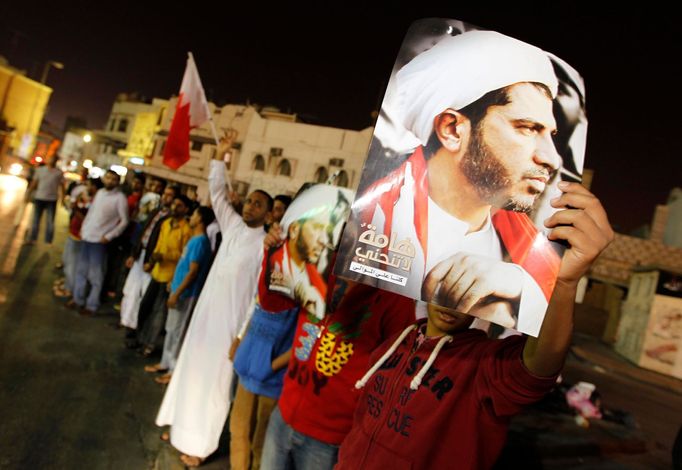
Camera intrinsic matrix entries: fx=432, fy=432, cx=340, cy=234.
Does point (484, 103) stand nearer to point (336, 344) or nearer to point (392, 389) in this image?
point (392, 389)

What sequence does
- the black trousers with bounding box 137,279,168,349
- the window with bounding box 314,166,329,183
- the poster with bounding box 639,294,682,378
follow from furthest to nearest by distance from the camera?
the window with bounding box 314,166,329,183, the poster with bounding box 639,294,682,378, the black trousers with bounding box 137,279,168,349

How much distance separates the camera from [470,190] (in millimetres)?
1344

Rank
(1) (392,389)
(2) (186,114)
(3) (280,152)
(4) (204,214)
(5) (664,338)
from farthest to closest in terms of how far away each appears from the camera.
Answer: (3) (280,152) → (5) (664,338) → (4) (204,214) → (2) (186,114) → (1) (392,389)

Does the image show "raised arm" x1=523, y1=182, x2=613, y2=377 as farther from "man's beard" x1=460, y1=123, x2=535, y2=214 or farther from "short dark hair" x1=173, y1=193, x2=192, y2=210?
"short dark hair" x1=173, y1=193, x2=192, y2=210

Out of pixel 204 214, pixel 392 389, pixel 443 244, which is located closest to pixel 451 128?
pixel 443 244

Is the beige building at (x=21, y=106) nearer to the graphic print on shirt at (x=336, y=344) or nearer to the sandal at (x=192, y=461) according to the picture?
the sandal at (x=192, y=461)

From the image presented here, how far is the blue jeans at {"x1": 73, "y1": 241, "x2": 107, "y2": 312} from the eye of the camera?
6820mm

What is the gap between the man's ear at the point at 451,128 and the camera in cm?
138

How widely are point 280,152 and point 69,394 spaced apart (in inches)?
999

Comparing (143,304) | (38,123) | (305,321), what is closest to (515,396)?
(305,321)

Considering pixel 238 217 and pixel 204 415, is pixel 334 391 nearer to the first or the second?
pixel 204 415

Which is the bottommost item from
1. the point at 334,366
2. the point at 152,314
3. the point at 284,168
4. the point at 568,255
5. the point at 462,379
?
the point at 152,314

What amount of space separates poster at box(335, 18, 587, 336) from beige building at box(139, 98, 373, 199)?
76.7 feet

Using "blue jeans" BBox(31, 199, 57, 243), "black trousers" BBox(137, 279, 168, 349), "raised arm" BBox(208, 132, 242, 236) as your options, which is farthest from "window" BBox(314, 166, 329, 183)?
"raised arm" BBox(208, 132, 242, 236)
